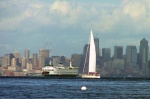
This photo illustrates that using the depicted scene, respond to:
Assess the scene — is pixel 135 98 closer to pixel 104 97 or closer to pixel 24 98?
pixel 104 97

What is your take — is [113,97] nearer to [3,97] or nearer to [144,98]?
[144,98]

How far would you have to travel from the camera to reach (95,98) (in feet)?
389

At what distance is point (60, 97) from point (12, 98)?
11.0 m

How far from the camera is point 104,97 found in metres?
122

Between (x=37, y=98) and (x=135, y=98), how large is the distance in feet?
67.7

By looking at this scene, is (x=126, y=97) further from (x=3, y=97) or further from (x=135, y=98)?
(x=3, y=97)

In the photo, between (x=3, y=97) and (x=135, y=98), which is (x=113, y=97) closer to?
(x=135, y=98)

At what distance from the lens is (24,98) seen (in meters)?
115

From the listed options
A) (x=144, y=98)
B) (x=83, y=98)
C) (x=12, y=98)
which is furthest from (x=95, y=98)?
(x=12, y=98)

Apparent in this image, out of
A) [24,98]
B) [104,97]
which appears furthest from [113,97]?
[24,98]

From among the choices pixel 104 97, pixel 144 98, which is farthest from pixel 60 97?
pixel 144 98

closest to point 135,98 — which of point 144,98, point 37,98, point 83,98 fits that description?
point 144,98

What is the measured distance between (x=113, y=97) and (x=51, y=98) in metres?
13.7

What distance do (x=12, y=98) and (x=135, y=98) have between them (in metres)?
25.8
